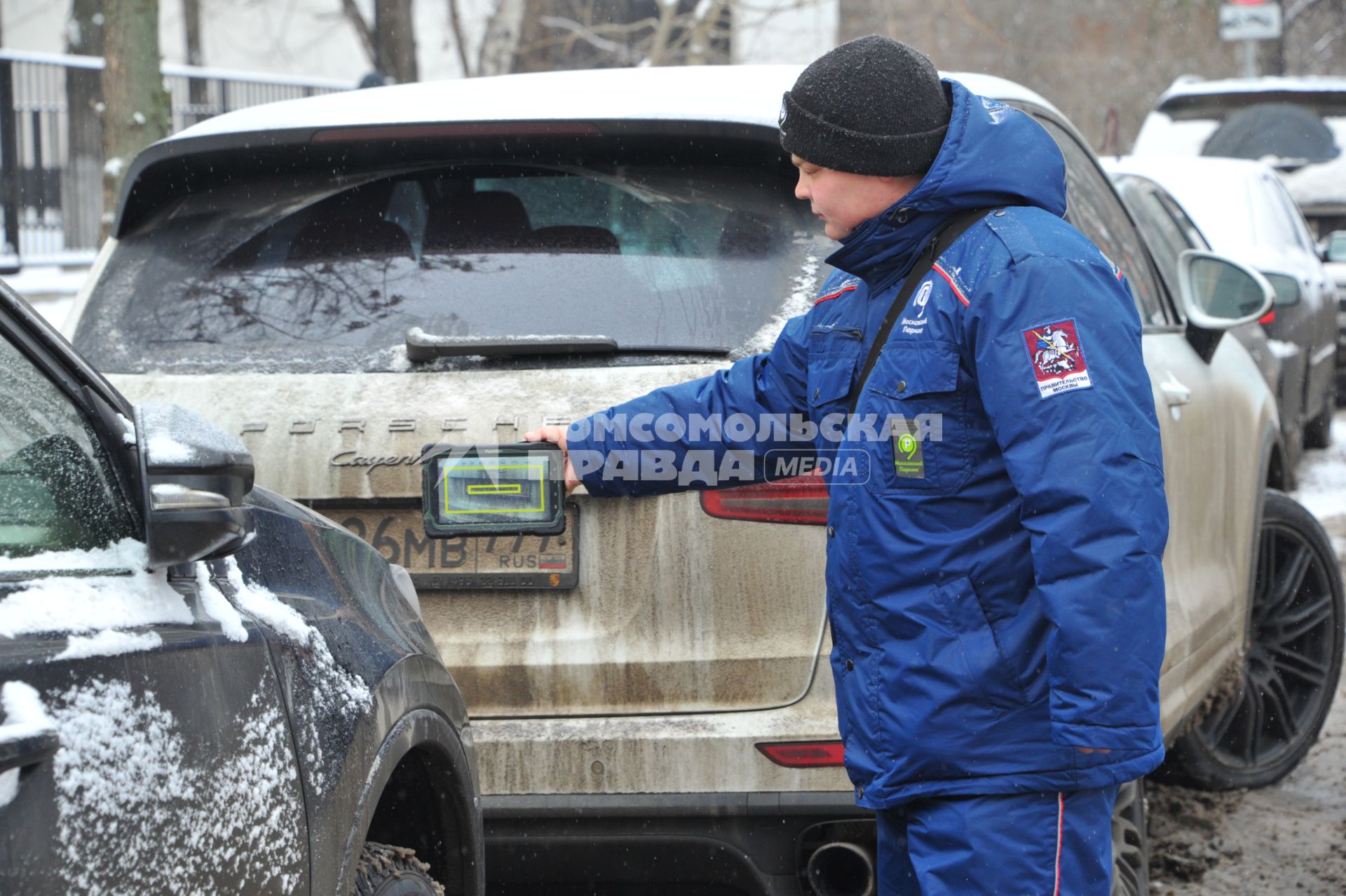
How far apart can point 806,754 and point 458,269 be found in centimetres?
114

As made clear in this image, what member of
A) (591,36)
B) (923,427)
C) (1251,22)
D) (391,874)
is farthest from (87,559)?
(591,36)

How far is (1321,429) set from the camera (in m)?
11.1

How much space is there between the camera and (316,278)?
321 cm

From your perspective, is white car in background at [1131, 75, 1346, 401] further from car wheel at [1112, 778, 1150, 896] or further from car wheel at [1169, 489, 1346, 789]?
car wheel at [1112, 778, 1150, 896]

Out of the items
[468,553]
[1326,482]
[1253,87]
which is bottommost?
[1326,482]

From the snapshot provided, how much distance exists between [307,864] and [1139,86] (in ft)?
91.4

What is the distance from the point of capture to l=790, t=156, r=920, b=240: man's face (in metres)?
2.46

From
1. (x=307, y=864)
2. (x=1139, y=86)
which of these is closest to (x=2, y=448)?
(x=307, y=864)

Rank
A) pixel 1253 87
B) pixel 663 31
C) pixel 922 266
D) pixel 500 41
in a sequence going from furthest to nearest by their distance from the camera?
pixel 500 41, pixel 663 31, pixel 1253 87, pixel 922 266

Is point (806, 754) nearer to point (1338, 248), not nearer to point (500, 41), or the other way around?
point (1338, 248)

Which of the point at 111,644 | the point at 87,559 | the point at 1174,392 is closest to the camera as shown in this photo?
the point at 111,644

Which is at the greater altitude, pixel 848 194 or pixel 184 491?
pixel 848 194

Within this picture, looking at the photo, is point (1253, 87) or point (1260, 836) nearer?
point (1260, 836)

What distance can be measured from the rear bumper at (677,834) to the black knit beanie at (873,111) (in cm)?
111
